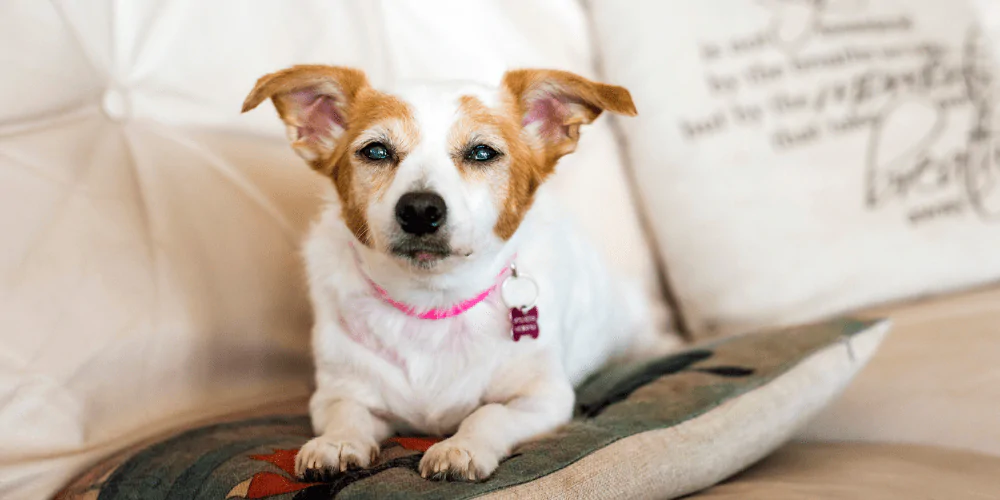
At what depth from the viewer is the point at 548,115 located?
1258 mm

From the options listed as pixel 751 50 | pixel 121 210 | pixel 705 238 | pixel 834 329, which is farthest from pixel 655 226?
pixel 121 210

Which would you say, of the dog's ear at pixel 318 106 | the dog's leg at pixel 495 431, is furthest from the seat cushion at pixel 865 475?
the dog's ear at pixel 318 106

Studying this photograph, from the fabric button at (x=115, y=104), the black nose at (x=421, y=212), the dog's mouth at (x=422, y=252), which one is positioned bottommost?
the dog's mouth at (x=422, y=252)

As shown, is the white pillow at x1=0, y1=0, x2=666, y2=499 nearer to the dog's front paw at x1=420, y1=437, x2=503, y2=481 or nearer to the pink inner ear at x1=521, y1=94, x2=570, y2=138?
the pink inner ear at x1=521, y1=94, x2=570, y2=138

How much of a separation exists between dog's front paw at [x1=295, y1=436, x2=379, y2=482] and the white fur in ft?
0.10

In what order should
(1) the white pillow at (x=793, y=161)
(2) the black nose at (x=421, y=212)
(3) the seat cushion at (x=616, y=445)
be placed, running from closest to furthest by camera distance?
1. (3) the seat cushion at (x=616, y=445)
2. (2) the black nose at (x=421, y=212)
3. (1) the white pillow at (x=793, y=161)

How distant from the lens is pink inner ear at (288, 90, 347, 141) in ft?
3.95

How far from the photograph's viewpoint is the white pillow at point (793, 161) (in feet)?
5.41

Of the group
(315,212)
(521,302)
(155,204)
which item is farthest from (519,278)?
(155,204)

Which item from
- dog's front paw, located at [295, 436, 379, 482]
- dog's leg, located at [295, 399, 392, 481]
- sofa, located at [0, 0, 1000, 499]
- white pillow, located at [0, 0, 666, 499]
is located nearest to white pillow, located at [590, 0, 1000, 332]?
sofa, located at [0, 0, 1000, 499]

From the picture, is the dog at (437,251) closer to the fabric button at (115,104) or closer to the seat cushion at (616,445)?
the seat cushion at (616,445)

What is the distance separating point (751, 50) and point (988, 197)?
0.67 m

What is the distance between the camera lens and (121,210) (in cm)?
123

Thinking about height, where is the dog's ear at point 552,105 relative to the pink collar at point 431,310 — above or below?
above
